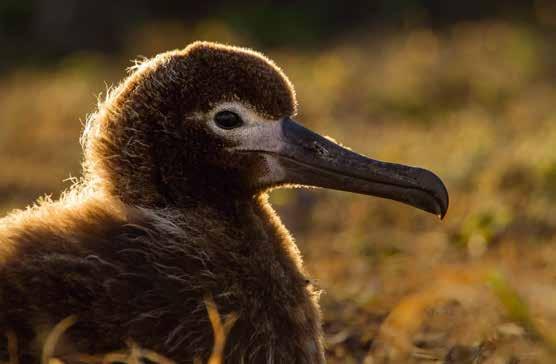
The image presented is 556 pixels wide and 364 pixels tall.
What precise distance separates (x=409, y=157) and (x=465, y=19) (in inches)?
353

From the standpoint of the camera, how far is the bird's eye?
394 centimetres

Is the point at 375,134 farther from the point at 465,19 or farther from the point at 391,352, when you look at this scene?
the point at 465,19

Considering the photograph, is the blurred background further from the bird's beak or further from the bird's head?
the bird's head

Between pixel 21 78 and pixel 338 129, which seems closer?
pixel 338 129

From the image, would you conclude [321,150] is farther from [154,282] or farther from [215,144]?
[154,282]

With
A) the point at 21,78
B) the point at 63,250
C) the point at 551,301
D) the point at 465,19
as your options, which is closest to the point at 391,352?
the point at 551,301

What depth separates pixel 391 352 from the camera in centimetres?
441

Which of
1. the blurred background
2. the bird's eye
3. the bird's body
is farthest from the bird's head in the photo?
the blurred background

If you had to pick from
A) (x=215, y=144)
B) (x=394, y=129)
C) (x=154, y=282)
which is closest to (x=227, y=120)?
(x=215, y=144)

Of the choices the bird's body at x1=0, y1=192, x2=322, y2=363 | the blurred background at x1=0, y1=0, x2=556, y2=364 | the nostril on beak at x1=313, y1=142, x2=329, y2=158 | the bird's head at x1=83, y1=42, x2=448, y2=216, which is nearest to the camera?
the bird's body at x1=0, y1=192, x2=322, y2=363

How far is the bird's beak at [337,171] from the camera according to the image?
398 cm

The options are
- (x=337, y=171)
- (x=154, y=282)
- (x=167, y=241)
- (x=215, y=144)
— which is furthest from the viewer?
(x=337, y=171)

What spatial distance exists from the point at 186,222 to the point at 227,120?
404mm

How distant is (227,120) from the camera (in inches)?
156
